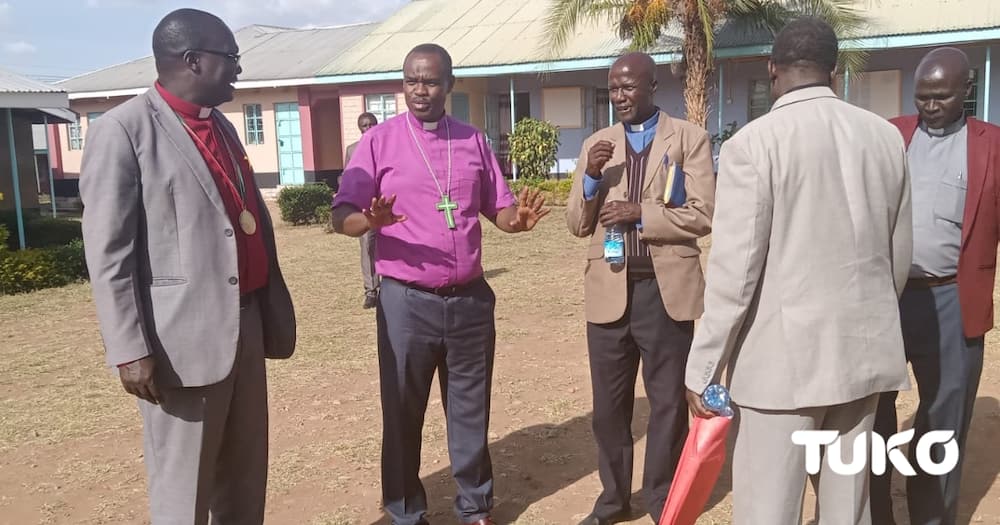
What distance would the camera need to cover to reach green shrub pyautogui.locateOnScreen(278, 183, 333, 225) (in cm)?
1733

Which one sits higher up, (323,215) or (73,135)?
(73,135)

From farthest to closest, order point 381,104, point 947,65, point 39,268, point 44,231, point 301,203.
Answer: point 381,104 < point 301,203 < point 44,231 < point 39,268 < point 947,65

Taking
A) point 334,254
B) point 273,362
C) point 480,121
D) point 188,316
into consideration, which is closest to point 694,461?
point 188,316

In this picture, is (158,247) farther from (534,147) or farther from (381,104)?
(381,104)

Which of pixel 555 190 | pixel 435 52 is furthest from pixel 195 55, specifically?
pixel 555 190

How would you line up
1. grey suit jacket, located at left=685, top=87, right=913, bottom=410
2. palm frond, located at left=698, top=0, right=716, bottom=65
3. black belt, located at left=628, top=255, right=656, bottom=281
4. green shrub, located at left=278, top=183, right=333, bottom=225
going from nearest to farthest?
grey suit jacket, located at left=685, top=87, right=913, bottom=410 → black belt, located at left=628, top=255, right=656, bottom=281 → palm frond, located at left=698, top=0, right=716, bottom=65 → green shrub, located at left=278, top=183, right=333, bottom=225

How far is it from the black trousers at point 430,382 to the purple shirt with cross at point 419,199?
11 centimetres

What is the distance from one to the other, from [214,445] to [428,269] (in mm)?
1142

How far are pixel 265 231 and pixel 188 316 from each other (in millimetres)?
503

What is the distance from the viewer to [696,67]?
571 inches

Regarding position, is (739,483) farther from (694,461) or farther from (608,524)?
(608,524)

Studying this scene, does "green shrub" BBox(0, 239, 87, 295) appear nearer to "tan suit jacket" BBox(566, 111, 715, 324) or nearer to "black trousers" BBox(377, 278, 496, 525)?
"black trousers" BBox(377, 278, 496, 525)

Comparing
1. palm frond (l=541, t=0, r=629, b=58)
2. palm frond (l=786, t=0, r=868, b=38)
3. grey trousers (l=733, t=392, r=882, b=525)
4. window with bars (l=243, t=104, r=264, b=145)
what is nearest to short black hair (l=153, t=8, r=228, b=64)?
grey trousers (l=733, t=392, r=882, b=525)

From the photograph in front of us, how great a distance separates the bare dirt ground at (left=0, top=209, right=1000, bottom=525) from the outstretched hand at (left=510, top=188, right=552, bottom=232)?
4.52 ft
